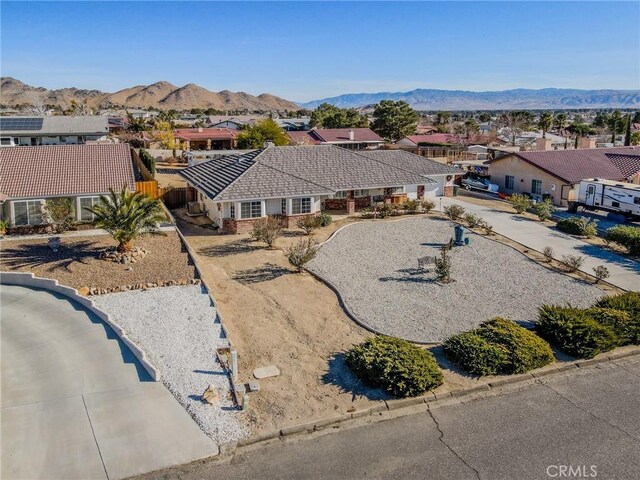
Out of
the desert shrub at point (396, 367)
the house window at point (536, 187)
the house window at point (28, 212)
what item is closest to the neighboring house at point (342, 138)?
the house window at point (536, 187)

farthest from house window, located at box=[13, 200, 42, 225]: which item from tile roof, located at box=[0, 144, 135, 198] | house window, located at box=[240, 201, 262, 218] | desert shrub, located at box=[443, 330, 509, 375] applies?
desert shrub, located at box=[443, 330, 509, 375]

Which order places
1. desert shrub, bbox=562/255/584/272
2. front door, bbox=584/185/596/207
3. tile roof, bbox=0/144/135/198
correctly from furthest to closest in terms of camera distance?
front door, bbox=584/185/596/207
tile roof, bbox=0/144/135/198
desert shrub, bbox=562/255/584/272

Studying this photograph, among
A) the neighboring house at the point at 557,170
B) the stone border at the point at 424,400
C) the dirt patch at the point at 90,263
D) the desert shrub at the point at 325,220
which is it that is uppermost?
the neighboring house at the point at 557,170

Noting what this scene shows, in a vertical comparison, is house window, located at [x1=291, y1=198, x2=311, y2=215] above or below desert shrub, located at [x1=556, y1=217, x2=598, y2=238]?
above

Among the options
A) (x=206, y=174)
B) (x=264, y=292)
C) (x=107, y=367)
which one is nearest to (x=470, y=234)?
(x=264, y=292)

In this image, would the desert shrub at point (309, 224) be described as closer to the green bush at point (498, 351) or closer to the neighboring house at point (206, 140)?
the green bush at point (498, 351)

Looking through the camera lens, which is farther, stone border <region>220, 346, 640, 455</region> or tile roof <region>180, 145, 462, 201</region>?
tile roof <region>180, 145, 462, 201</region>

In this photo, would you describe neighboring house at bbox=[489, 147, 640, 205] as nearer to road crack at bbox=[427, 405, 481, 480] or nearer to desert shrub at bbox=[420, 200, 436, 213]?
desert shrub at bbox=[420, 200, 436, 213]
